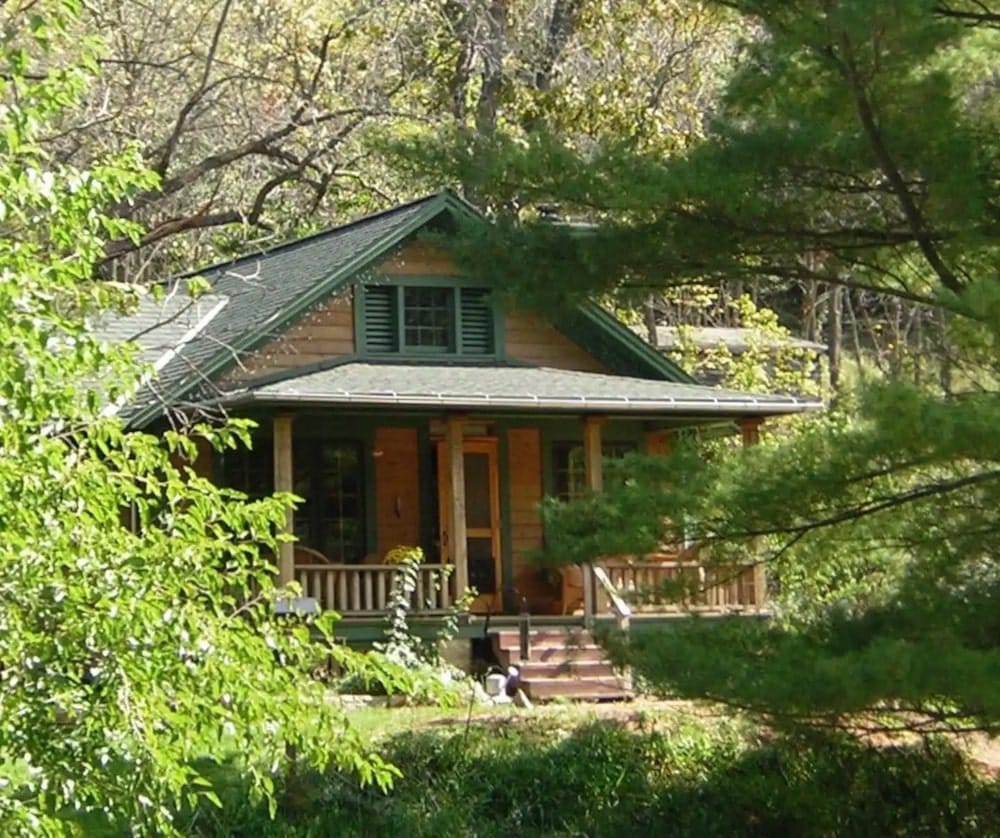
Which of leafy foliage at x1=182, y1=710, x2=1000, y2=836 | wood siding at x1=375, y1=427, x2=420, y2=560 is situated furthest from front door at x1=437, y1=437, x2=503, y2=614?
leafy foliage at x1=182, y1=710, x2=1000, y2=836

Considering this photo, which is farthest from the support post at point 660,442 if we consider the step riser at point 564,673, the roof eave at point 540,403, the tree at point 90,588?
the tree at point 90,588

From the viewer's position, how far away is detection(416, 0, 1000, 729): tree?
11.0m

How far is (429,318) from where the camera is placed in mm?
21922

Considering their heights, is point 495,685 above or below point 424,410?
below

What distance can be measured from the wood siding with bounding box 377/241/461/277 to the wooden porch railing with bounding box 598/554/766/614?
169 inches

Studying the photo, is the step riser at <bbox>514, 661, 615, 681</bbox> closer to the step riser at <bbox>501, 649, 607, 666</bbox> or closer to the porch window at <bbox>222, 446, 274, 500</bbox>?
the step riser at <bbox>501, 649, 607, 666</bbox>

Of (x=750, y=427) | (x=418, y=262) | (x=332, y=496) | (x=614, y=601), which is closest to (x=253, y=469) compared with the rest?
(x=332, y=496)

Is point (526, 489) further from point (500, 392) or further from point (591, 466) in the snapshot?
point (500, 392)

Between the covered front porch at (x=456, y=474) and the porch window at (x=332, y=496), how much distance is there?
18mm

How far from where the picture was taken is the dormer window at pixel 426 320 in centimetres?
2152

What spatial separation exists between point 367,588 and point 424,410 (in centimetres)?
209

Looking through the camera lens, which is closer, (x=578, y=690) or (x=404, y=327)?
(x=578, y=690)

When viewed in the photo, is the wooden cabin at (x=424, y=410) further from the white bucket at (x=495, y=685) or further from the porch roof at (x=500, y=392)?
the white bucket at (x=495, y=685)

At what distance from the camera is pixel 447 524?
21625 millimetres
